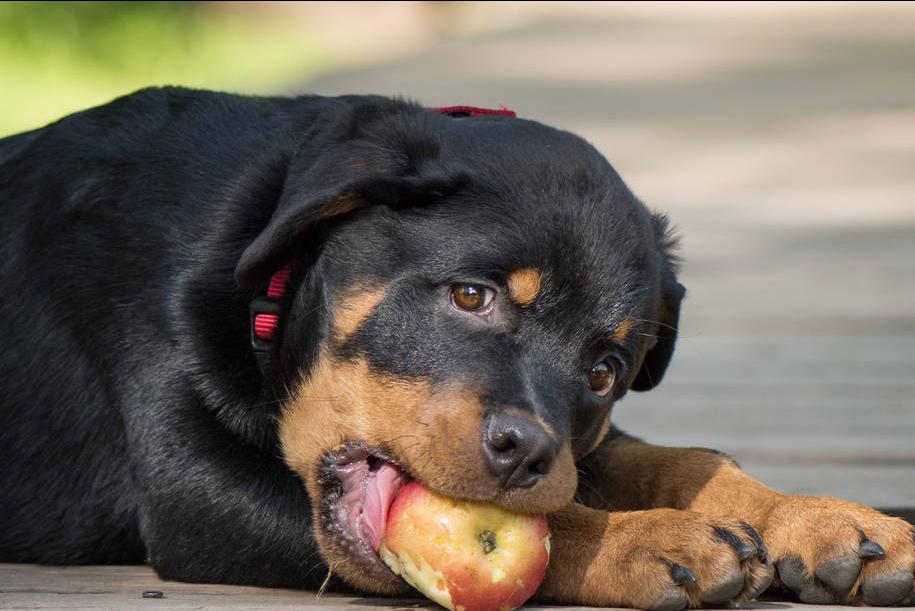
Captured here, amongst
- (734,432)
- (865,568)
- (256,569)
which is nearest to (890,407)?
(734,432)

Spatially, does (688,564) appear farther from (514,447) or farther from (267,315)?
(267,315)

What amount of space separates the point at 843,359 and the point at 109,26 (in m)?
10.8

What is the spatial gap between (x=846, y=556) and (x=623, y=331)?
66 centimetres

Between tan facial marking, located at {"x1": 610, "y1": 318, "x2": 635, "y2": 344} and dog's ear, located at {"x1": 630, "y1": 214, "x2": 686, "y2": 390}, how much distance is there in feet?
0.91

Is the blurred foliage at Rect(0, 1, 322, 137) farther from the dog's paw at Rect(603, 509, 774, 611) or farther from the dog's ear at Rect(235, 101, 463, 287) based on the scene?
the dog's paw at Rect(603, 509, 774, 611)

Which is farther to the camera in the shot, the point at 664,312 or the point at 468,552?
the point at 664,312

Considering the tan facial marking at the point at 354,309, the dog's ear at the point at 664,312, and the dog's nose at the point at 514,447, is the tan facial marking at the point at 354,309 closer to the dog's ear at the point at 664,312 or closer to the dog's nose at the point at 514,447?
the dog's nose at the point at 514,447

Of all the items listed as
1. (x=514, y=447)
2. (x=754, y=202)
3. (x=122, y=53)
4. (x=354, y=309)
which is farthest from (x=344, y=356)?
(x=122, y=53)

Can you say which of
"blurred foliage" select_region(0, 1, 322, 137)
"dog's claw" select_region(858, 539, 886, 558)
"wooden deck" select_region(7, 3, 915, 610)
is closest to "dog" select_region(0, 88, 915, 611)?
"dog's claw" select_region(858, 539, 886, 558)

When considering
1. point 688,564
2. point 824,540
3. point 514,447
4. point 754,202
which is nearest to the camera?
point 514,447

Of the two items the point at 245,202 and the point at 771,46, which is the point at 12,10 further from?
the point at 245,202

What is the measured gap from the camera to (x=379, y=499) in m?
3.26

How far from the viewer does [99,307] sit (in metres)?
3.78

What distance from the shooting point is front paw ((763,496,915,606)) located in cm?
320
